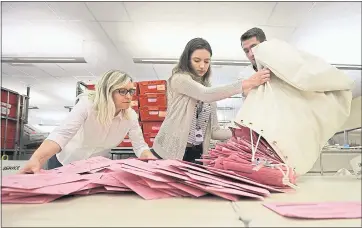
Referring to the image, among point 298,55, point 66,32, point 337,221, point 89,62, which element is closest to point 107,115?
point 298,55

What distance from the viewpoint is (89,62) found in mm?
4621

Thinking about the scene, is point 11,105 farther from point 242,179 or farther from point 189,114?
point 242,179

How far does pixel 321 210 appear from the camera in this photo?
326 millimetres

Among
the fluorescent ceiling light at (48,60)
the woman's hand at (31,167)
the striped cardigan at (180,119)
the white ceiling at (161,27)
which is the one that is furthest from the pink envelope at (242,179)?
the fluorescent ceiling light at (48,60)

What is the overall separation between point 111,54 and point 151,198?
162 inches

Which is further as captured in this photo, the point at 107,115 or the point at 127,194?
the point at 107,115

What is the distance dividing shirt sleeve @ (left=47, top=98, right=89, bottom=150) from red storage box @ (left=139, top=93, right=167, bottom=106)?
1931mm

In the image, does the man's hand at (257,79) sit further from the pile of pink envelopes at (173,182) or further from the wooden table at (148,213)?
the wooden table at (148,213)

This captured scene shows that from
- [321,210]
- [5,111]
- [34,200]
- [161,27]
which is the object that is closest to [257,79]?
[321,210]

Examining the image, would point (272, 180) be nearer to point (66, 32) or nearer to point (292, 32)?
point (292, 32)

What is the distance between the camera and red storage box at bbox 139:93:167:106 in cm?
331

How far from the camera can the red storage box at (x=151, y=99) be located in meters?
3.31

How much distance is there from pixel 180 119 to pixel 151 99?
6.82 feet

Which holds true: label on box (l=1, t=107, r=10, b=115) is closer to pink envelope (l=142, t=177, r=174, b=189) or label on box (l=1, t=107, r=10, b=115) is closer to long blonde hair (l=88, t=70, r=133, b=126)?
long blonde hair (l=88, t=70, r=133, b=126)
